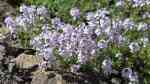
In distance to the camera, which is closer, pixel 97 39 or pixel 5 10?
pixel 97 39

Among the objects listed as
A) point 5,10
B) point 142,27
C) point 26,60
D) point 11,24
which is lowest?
point 26,60

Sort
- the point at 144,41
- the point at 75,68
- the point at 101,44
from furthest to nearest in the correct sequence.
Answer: the point at 144,41, the point at 101,44, the point at 75,68

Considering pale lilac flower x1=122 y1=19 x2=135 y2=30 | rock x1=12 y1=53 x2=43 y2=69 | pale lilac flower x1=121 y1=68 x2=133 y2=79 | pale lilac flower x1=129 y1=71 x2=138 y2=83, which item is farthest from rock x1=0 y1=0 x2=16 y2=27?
pale lilac flower x1=129 y1=71 x2=138 y2=83

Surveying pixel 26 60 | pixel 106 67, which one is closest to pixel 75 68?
pixel 106 67

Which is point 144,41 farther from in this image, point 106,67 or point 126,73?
point 106,67

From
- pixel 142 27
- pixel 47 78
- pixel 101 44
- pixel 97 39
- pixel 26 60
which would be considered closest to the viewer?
pixel 47 78

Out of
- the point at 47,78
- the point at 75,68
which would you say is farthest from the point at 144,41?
the point at 47,78

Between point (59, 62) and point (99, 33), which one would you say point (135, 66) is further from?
point (59, 62)

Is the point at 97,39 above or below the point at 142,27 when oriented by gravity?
below
